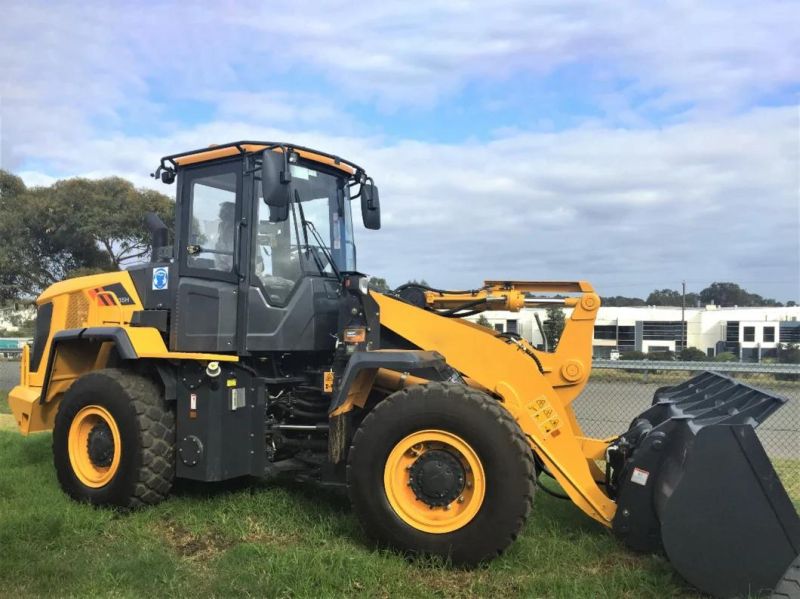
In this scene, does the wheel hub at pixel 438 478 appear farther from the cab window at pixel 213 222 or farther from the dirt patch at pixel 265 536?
the cab window at pixel 213 222

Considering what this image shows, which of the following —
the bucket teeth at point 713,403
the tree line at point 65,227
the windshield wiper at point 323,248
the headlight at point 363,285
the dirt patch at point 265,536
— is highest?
the tree line at point 65,227

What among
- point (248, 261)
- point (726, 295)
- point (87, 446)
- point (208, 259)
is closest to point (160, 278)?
point (208, 259)

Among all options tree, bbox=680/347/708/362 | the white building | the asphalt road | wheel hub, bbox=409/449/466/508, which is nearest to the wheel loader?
wheel hub, bbox=409/449/466/508

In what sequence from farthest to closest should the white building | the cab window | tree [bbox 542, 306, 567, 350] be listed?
the white building, tree [bbox 542, 306, 567, 350], the cab window

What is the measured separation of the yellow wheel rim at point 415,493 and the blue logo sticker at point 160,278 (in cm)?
265

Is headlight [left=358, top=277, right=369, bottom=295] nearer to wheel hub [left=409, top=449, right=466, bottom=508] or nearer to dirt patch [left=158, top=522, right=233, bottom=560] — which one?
wheel hub [left=409, top=449, right=466, bottom=508]

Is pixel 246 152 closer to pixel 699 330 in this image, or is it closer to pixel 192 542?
pixel 192 542

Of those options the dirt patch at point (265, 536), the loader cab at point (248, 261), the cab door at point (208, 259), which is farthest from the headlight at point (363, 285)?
the dirt patch at point (265, 536)

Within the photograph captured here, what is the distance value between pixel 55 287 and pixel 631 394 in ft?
24.2

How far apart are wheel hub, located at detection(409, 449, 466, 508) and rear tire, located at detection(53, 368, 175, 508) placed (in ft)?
7.38

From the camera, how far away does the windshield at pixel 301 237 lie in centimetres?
557

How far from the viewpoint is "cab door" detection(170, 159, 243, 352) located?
552 centimetres

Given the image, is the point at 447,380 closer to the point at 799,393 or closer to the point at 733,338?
the point at 799,393

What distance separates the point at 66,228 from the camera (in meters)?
28.5
